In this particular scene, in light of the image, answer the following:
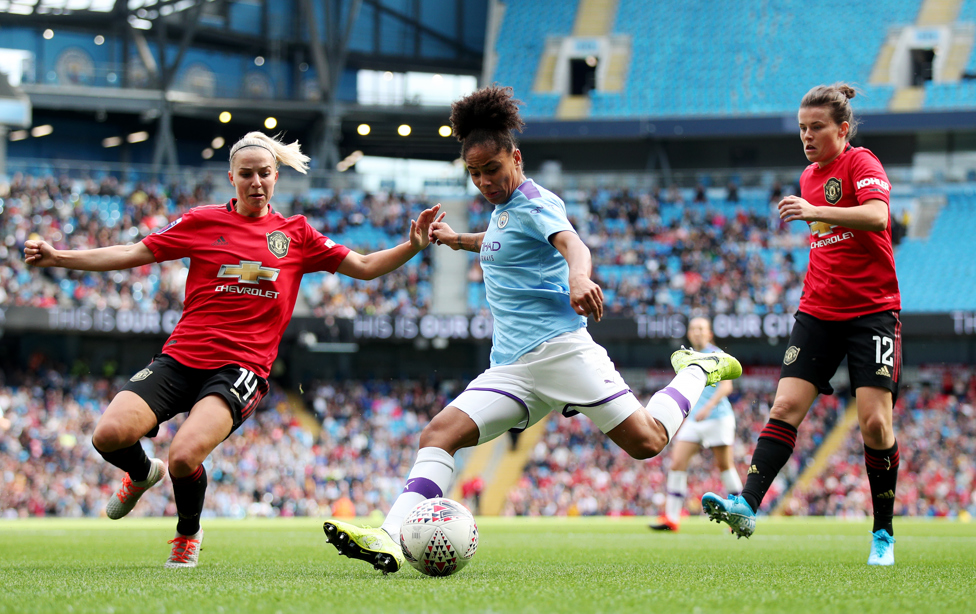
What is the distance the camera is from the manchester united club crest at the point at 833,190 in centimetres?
551

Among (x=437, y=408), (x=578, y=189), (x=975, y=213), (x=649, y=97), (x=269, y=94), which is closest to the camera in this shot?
(x=437, y=408)

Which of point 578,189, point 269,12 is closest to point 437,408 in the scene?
point 578,189

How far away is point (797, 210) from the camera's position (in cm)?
475

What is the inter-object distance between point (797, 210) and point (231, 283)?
314cm

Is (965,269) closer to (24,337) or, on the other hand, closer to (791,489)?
(791,489)

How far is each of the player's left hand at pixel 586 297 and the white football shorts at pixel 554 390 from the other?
0.69 metres

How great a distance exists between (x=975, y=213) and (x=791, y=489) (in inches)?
452

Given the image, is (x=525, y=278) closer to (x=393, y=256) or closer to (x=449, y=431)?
(x=449, y=431)

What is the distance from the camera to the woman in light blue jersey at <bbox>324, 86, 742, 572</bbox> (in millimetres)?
4672

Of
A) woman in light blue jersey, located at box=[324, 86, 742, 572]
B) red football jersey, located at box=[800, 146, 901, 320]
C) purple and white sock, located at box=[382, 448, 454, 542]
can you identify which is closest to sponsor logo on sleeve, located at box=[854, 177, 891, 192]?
red football jersey, located at box=[800, 146, 901, 320]

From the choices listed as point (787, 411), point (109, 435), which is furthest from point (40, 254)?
point (787, 411)

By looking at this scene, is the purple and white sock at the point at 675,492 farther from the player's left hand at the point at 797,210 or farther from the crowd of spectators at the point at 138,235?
the crowd of spectators at the point at 138,235

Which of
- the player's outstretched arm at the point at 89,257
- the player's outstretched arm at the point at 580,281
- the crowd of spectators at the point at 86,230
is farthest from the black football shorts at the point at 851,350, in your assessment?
the crowd of spectators at the point at 86,230

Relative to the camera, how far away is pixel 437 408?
25.3 metres
